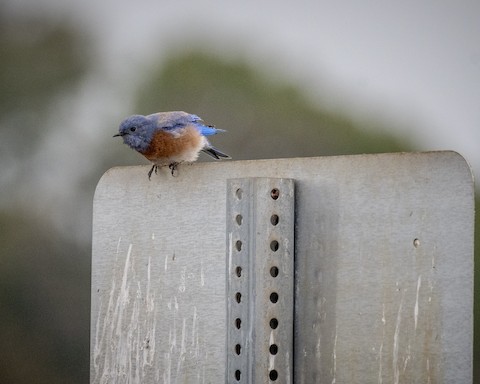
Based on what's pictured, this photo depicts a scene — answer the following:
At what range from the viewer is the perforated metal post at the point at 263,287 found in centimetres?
300

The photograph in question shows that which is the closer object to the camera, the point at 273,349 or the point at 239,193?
the point at 273,349

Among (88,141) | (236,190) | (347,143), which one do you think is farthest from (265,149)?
(236,190)

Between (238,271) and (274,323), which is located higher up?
(238,271)

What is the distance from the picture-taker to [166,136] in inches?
242

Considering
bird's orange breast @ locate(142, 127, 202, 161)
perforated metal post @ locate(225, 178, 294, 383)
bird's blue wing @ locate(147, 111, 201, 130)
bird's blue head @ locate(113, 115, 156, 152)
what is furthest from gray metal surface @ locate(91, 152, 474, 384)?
bird's blue wing @ locate(147, 111, 201, 130)

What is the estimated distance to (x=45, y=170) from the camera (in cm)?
1386

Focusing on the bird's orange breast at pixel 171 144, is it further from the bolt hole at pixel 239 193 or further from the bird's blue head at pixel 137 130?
the bolt hole at pixel 239 193

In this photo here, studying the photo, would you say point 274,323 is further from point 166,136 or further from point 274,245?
point 166,136

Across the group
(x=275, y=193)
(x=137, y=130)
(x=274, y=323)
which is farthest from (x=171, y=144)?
(x=274, y=323)

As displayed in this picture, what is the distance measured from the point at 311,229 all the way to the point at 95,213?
134 centimetres

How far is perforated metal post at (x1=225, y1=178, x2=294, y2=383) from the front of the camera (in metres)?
3.00

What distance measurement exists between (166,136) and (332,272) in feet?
10.9

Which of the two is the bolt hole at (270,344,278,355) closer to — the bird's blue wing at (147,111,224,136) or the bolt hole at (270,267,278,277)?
the bolt hole at (270,267,278,277)

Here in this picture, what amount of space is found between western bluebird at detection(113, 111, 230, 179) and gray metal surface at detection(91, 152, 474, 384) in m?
2.14
